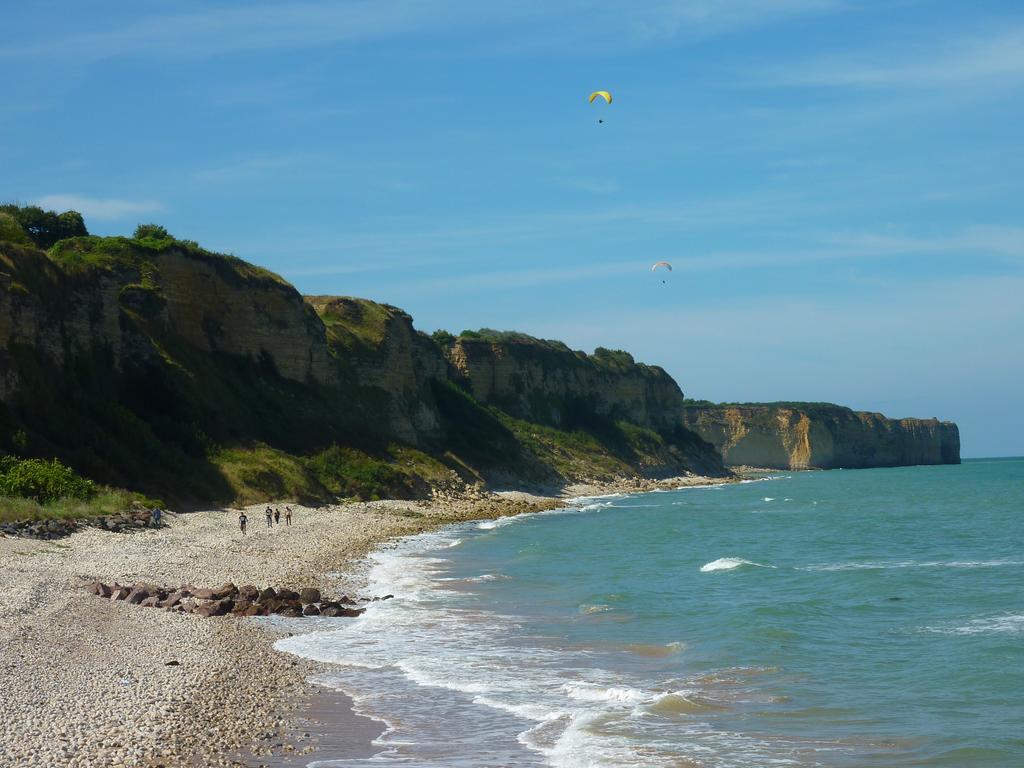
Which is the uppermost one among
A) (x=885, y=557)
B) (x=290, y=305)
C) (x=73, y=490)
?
(x=290, y=305)

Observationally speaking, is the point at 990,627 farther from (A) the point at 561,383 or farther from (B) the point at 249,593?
(A) the point at 561,383

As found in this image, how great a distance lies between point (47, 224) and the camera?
61.8 metres

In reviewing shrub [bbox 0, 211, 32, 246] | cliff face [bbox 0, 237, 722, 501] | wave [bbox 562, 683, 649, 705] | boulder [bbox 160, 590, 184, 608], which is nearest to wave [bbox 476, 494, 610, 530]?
cliff face [bbox 0, 237, 722, 501]

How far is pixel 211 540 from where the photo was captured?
35.1 metres

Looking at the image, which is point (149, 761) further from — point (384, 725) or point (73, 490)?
point (73, 490)

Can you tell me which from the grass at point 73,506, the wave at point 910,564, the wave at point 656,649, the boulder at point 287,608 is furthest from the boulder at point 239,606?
the wave at point 910,564

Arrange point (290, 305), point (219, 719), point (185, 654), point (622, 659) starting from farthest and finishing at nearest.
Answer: point (290, 305)
point (622, 659)
point (185, 654)
point (219, 719)

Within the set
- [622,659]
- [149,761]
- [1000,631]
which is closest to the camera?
[149,761]

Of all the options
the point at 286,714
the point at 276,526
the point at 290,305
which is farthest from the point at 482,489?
the point at 286,714

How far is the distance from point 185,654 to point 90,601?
181 inches

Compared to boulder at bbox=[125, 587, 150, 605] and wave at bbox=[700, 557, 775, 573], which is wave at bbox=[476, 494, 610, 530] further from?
boulder at bbox=[125, 587, 150, 605]

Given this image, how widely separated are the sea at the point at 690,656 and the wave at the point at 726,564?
9 cm

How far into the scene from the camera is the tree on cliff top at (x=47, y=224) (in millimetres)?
60531

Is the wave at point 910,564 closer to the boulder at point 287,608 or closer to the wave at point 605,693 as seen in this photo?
the boulder at point 287,608
